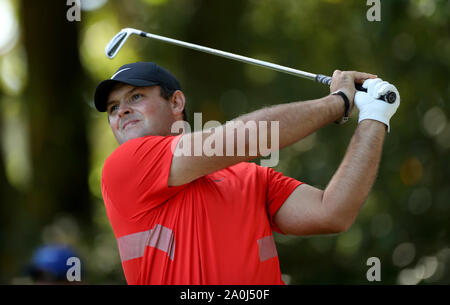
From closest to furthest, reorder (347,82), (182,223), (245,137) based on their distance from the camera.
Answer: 1. (245,137)
2. (182,223)
3. (347,82)

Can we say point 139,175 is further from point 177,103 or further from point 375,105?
point 375,105

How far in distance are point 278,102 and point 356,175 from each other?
630cm

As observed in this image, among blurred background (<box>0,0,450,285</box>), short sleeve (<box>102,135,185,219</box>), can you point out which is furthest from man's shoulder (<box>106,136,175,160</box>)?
blurred background (<box>0,0,450,285</box>)

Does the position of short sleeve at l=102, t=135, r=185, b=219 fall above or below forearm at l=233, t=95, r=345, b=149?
below

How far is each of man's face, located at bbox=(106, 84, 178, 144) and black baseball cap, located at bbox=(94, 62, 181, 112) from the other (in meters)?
0.04

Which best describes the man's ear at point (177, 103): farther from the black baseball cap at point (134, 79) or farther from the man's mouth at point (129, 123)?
the man's mouth at point (129, 123)

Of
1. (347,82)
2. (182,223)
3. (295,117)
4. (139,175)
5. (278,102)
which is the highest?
(278,102)

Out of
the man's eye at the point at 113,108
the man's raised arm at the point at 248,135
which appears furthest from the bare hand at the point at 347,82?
the man's eye at the point at 113,108

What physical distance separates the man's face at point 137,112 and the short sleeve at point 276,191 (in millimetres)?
710

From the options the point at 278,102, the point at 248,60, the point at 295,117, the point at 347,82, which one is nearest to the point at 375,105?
the point at 347,82

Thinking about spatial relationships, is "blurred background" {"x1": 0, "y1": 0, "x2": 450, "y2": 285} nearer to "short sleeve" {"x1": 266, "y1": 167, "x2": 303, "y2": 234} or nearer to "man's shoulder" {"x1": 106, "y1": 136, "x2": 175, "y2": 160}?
"short sleeve" {"x1": 266, "y1": 167, "x2": 303, "y2": 234}

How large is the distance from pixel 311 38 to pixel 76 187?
15.1 ft

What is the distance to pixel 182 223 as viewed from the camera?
9.39 ft

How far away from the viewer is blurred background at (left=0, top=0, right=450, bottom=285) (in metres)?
6.94
